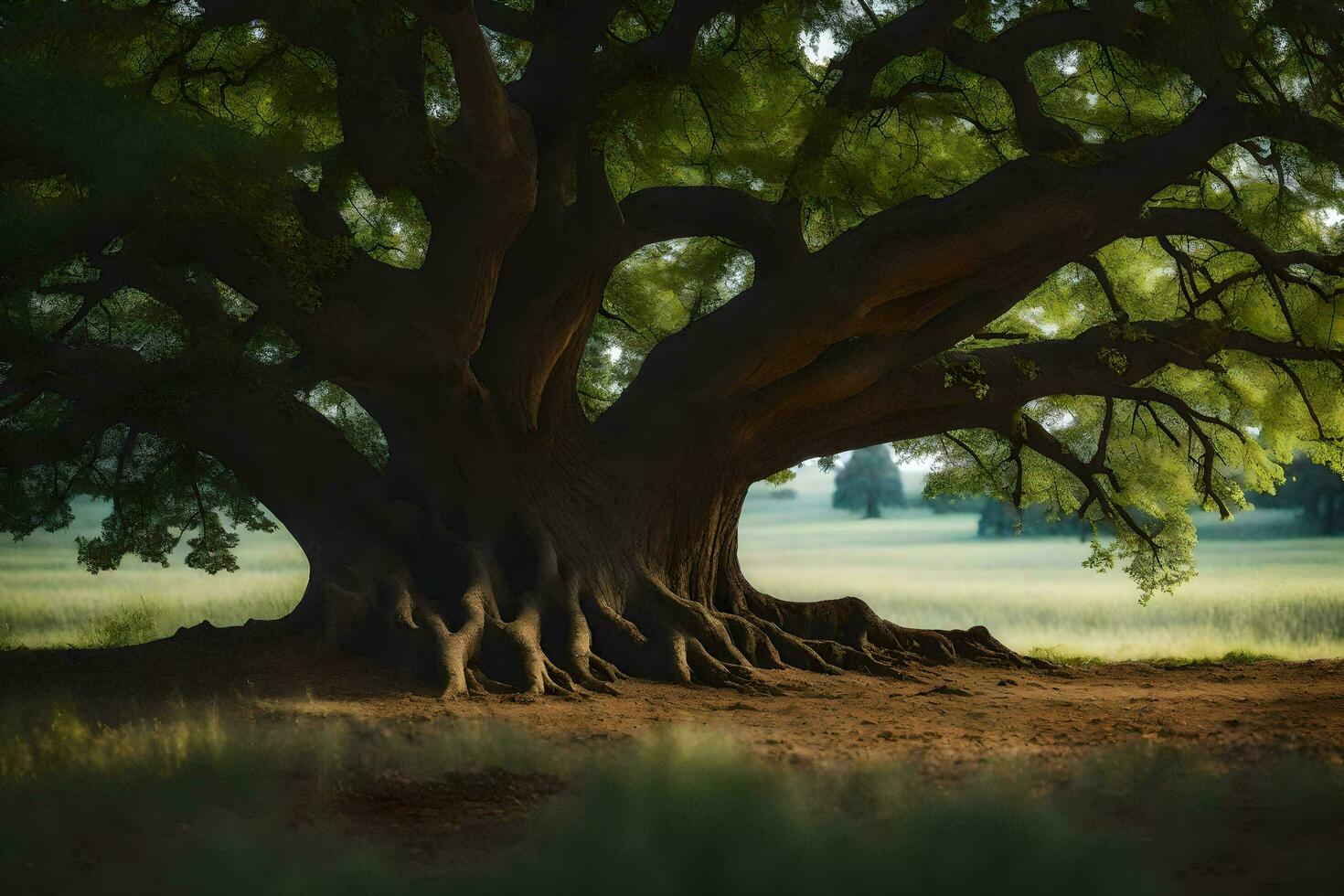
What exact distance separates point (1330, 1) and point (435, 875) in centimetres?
843

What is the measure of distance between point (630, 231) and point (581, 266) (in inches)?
22.6

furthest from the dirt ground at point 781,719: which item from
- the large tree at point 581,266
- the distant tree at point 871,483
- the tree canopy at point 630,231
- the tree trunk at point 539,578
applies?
the distant tree at point 871,483

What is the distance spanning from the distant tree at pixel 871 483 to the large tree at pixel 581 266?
35652mm

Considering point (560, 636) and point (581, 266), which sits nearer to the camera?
point (560, 636)

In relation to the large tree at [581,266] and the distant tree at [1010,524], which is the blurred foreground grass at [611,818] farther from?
the distant tree at [1010,524]

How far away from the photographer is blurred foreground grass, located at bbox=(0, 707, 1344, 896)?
508 centimetres

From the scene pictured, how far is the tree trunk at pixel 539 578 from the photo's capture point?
31.5 feet

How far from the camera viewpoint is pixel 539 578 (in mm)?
10367

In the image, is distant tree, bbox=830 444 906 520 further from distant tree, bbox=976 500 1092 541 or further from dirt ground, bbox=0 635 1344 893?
dirt ground, bbox=0 635 1344 893

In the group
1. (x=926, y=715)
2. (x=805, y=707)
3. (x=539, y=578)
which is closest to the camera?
(x=926, y=715)

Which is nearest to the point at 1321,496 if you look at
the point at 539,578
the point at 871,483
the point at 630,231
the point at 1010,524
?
the point at 1010,524

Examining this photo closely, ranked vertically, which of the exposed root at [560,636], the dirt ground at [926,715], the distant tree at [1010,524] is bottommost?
the dirt ground at [926,715]

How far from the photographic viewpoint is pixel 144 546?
12469 millimetres

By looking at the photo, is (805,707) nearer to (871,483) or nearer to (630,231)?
(630,231)
